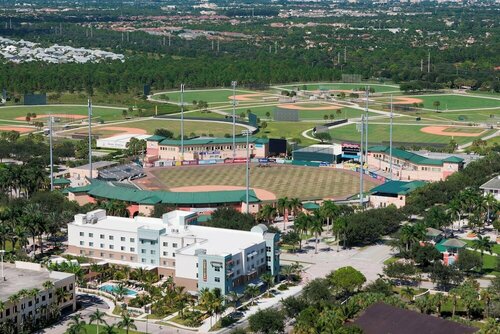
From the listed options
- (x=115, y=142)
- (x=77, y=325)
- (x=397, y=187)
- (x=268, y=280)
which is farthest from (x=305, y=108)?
(x=77, y=325)

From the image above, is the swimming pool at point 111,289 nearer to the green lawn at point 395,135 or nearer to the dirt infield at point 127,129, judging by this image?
the green lawn at point 395,135

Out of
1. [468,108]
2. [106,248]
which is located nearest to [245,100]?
[468,108]

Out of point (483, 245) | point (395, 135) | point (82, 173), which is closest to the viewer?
point (483, 245)

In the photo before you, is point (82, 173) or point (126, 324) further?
point (82, 173)

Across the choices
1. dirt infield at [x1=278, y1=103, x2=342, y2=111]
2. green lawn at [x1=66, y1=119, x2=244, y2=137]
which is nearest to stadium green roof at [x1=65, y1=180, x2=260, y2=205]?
green lawn at [x1=66, y1=119, x2=244, y2=137]

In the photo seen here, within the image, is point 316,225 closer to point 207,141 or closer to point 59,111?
point 207,141

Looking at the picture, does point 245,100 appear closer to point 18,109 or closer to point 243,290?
point 18,109

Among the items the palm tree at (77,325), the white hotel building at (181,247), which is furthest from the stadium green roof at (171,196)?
the palm tree at (77,325)
